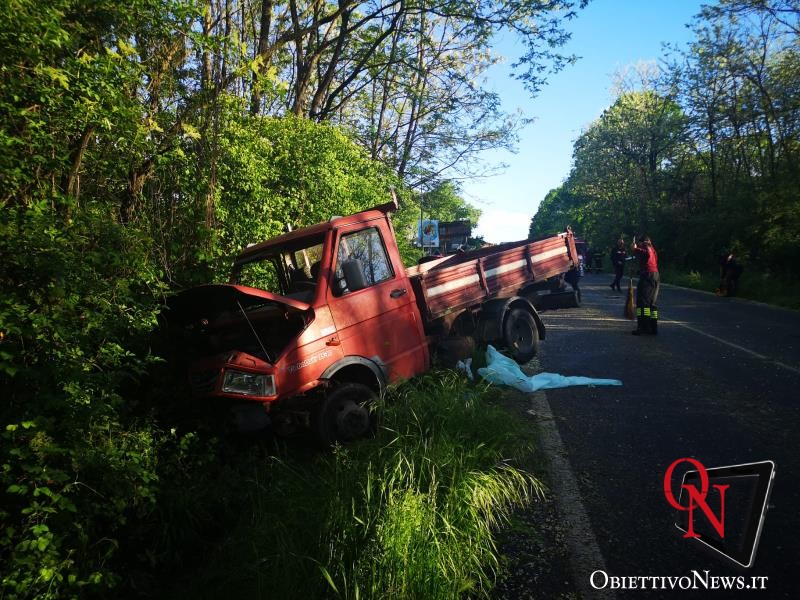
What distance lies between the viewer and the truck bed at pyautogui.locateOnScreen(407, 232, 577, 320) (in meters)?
5.98

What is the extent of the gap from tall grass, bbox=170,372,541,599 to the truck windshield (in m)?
1.72

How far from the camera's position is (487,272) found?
703 centimetres

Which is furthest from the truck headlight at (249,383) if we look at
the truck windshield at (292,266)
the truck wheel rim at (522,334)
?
the truck wheel rim at (522,334)

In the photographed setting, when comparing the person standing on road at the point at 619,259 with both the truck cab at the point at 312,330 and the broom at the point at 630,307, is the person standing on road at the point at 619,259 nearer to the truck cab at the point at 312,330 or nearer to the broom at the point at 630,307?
the broom at the point at 630,307

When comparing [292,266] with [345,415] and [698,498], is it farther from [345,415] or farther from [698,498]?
[698,498]

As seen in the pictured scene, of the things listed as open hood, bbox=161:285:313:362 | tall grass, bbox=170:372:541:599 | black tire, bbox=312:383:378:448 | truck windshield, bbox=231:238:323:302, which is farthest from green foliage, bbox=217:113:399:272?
tall grass, bbox=170:372:541:599

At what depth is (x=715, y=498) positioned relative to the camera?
A: 10.9ft

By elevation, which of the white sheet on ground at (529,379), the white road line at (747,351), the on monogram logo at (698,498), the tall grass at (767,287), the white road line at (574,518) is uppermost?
the white sheet on ground at (529,379)

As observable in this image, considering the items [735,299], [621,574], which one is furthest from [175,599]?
[735,299]

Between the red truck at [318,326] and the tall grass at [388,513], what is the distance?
0.53 meters

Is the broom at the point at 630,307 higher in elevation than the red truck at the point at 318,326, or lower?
lower

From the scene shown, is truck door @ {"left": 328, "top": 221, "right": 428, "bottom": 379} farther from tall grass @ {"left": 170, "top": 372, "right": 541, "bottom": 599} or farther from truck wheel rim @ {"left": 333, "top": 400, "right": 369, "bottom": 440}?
tall grass @ {"left": 170, "top": 372, "right": 541, "bottom": 599}

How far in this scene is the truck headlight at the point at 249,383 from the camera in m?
4.04

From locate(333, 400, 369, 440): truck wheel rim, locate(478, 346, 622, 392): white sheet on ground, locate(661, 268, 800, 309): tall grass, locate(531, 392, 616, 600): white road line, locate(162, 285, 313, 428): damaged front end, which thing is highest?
locate(162, 285, 313, 428): damaged front end
